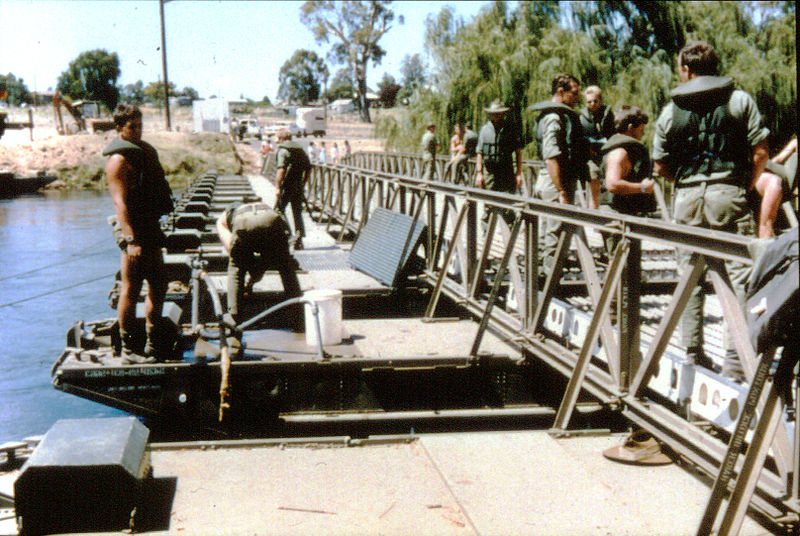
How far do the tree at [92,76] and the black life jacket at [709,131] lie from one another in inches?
3678

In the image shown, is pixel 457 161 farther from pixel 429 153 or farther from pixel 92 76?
pixel 92 76

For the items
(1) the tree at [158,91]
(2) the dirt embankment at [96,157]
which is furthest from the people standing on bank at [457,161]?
(1) the tree at [158,91]

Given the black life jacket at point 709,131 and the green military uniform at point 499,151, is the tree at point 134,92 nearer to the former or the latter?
the green military uniform at point 499,151

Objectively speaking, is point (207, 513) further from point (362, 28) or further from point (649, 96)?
point (362, 28)

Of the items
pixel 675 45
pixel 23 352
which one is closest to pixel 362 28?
pixel 675 45

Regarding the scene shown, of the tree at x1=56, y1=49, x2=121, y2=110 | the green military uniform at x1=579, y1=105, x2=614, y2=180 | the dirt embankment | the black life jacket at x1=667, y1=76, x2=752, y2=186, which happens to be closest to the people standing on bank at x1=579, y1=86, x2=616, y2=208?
the green military uniform at x1=579, y1=105, x2=614, y2=180

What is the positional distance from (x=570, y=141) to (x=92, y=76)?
322 ft

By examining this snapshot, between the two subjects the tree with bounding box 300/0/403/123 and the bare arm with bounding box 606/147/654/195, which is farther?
the tree with bounding box 300/0/403/123

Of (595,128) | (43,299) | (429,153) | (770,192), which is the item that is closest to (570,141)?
(595,128)

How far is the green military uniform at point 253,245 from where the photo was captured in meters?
6.94

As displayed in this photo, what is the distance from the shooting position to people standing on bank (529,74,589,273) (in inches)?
260

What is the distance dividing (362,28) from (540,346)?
71061 mm

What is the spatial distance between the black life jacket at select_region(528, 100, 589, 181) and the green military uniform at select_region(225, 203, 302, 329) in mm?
2294

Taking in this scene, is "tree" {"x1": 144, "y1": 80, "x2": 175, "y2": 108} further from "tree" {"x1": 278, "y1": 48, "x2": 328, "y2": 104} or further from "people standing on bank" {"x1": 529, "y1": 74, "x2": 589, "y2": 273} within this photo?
"people standing on bank" {"x1": 529, "y1": 74, "x2": 589, "y2": 273}
